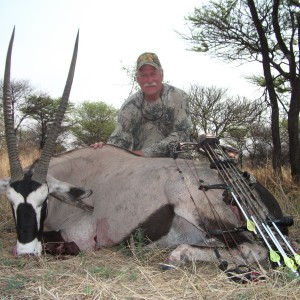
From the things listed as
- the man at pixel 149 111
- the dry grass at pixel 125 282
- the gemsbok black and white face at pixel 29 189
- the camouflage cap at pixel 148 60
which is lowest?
the dry grass at pixel 125 282

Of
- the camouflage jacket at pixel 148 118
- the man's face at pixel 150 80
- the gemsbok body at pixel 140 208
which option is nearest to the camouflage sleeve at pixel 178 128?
the camouflage jacket at pixel 148 118

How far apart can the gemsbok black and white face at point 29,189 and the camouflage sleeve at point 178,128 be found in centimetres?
111

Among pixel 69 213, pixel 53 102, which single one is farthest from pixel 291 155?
pixel 53 102

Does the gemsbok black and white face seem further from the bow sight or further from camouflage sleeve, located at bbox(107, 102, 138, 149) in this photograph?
camouflage sleeve, located at bbox(107, 102, 138, 149)

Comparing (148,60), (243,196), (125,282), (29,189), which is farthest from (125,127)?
(125,282)

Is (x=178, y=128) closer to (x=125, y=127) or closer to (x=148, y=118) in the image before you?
(x=148, y=118)

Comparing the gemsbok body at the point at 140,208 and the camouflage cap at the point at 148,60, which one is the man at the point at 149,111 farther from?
the gemsbok body at the point at 140,208

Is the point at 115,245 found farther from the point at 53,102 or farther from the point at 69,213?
the point at 53,102

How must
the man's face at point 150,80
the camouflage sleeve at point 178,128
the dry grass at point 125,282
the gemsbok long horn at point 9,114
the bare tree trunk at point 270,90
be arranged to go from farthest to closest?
1. the bare tree trunk at point 270,90
2. the man's face at point 150,80
3. the camouflage sleeve at point 178,128
4. the gemsbok long horn at point 9,114
5. the dry grass at point 125,282

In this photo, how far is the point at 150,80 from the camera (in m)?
4.65

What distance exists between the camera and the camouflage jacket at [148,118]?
4.67m

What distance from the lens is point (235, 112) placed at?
1656 centimetres

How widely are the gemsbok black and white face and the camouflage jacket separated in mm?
1573

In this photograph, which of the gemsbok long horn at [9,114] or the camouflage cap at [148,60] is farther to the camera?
the camouflage cap at [148,60]
